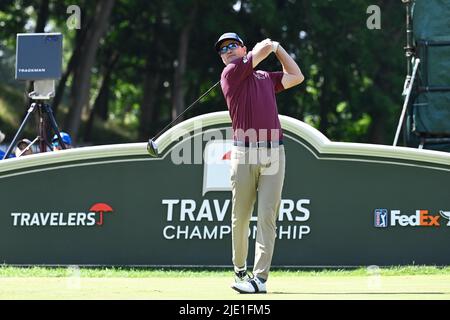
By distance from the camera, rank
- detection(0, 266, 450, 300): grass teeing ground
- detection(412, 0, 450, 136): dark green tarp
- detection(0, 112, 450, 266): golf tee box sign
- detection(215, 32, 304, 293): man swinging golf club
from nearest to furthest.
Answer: detection(0, 266, 450, 300): grass teeing ground
detection(215, 32, 304, 293): man swinging golf club
detection(0, 112, 450, 266): golf tee box sign
detection(412, 0, 450, 136): dark green tarp

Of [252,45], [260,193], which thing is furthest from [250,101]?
[252,45]

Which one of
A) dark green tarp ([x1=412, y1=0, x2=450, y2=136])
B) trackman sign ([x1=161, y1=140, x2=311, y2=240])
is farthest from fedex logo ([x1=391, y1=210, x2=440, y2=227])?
dark green tarp ([x1=412, y1=0, x2=450, y2=136])

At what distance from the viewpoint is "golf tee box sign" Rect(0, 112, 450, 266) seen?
10.8 metres

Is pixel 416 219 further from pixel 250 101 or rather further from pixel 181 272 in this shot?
pixel 250 101

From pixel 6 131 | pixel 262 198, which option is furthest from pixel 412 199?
pixel 6 131

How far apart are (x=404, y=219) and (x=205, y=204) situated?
2146mm

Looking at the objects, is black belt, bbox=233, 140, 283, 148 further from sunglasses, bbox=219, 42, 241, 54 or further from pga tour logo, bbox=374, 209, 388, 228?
pga tour logo, bbox=374, 209, 388, 228

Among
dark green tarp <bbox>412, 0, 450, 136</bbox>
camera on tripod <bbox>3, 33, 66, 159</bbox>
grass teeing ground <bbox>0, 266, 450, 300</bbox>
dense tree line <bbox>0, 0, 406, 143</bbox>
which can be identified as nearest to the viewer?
grass teeing ground <bbox>0, 266, 450, 300</bbox>

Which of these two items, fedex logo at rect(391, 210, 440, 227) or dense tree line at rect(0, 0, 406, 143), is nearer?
fedex logo at rect(391, 210, 440, 227)

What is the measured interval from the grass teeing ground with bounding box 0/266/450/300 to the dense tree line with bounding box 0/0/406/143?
15.8 metres

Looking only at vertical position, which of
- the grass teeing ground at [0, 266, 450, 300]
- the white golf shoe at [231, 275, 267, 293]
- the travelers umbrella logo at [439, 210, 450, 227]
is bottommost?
the grass teeing ground at [0, 266, 450, 300]
